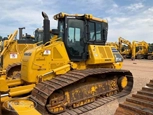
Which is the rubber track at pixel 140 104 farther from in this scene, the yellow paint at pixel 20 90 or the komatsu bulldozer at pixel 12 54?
the komatsu bulldozer at pixel 12 54

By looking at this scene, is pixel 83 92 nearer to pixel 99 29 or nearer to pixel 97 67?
pixel 97 67

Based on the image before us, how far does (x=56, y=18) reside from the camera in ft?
21.8

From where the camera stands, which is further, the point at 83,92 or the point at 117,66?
the point at 117,66

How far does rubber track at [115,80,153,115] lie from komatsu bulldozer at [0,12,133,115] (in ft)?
7.18

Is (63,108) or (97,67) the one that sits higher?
(97,67)

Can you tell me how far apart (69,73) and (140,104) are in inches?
121

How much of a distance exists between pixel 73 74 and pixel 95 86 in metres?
1.07

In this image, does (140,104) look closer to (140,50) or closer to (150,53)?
(150,53)

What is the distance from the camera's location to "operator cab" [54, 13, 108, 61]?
6.29 m

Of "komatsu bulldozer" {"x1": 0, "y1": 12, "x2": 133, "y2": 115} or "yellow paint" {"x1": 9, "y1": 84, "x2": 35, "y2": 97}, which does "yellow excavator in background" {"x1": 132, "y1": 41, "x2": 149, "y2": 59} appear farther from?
"yellow paint" {"x1": 9, "y1": 84, "x2": 35, "y2": 97}

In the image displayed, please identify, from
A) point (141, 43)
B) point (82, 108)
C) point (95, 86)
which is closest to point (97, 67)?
point (95, 86)

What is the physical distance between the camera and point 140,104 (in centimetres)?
319

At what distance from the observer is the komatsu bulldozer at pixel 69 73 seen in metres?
5.26

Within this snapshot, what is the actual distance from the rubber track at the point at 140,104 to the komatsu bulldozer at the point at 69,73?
7.18ft
